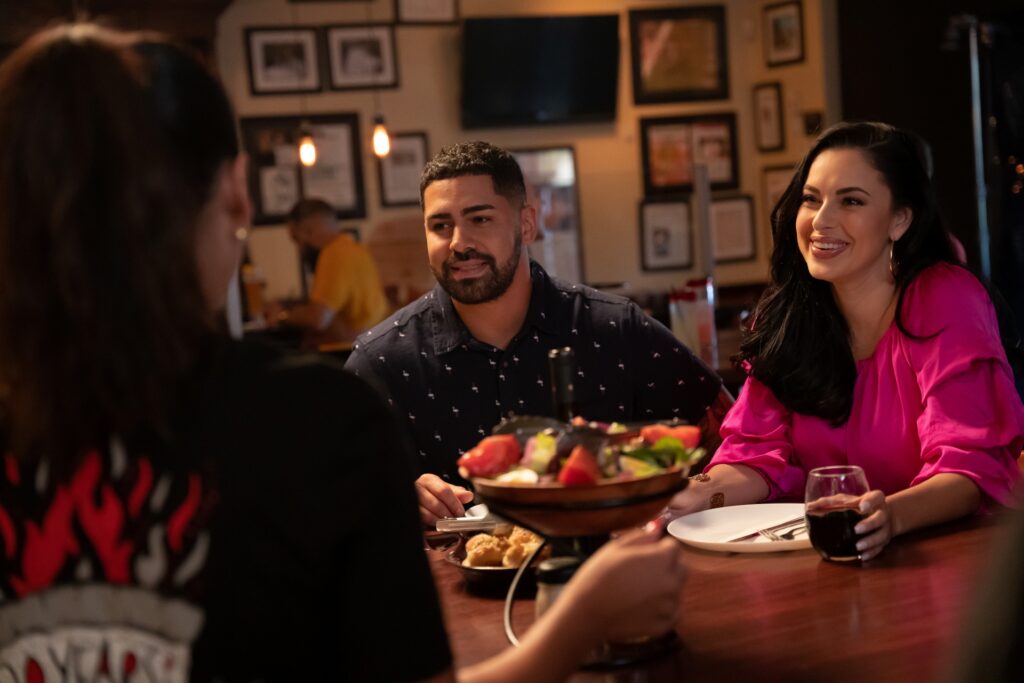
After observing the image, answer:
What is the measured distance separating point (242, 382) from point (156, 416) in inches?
3.0

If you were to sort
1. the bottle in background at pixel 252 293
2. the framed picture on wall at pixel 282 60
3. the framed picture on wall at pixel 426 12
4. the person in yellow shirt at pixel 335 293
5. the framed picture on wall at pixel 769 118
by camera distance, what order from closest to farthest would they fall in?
1. the person in yellow shirt at pixel 335 293
2. the bottle in background at pixel 252 293
3. the framed picture on wall at pixel 282 60
4. the framed picture on wall at pixel 426 12
5. the framed picture on wall at pixel 769 118

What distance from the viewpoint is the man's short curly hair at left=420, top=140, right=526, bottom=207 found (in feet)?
9.34

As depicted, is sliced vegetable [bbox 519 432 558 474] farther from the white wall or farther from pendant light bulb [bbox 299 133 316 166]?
the white wall

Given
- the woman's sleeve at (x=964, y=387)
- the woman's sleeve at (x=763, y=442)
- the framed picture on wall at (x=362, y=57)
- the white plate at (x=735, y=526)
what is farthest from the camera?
the framed picture on wall at (x=362, y=57)

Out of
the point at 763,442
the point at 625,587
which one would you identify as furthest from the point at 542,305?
the point at 625,587

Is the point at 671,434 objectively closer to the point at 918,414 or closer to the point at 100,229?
the point at 100,229

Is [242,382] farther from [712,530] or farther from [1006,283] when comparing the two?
[1006,283]

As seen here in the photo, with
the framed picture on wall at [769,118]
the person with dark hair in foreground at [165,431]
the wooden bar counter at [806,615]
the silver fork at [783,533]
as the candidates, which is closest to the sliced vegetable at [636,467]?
the wooden bar counter at [806,615]

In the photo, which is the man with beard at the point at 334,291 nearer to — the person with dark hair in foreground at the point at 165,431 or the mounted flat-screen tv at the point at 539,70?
the mounted flat-screen tv at the point at 539,70

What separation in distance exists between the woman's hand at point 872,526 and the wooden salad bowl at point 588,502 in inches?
18.7

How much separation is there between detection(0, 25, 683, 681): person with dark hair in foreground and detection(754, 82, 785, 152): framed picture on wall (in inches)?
322

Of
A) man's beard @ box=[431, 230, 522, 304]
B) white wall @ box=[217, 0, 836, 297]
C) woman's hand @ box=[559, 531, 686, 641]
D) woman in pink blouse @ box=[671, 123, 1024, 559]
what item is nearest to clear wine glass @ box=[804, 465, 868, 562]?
woman in pink blouse @ box=[671, 123, 1024, 559]

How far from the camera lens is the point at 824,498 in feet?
5.92

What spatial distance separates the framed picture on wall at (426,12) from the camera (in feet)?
27.1
